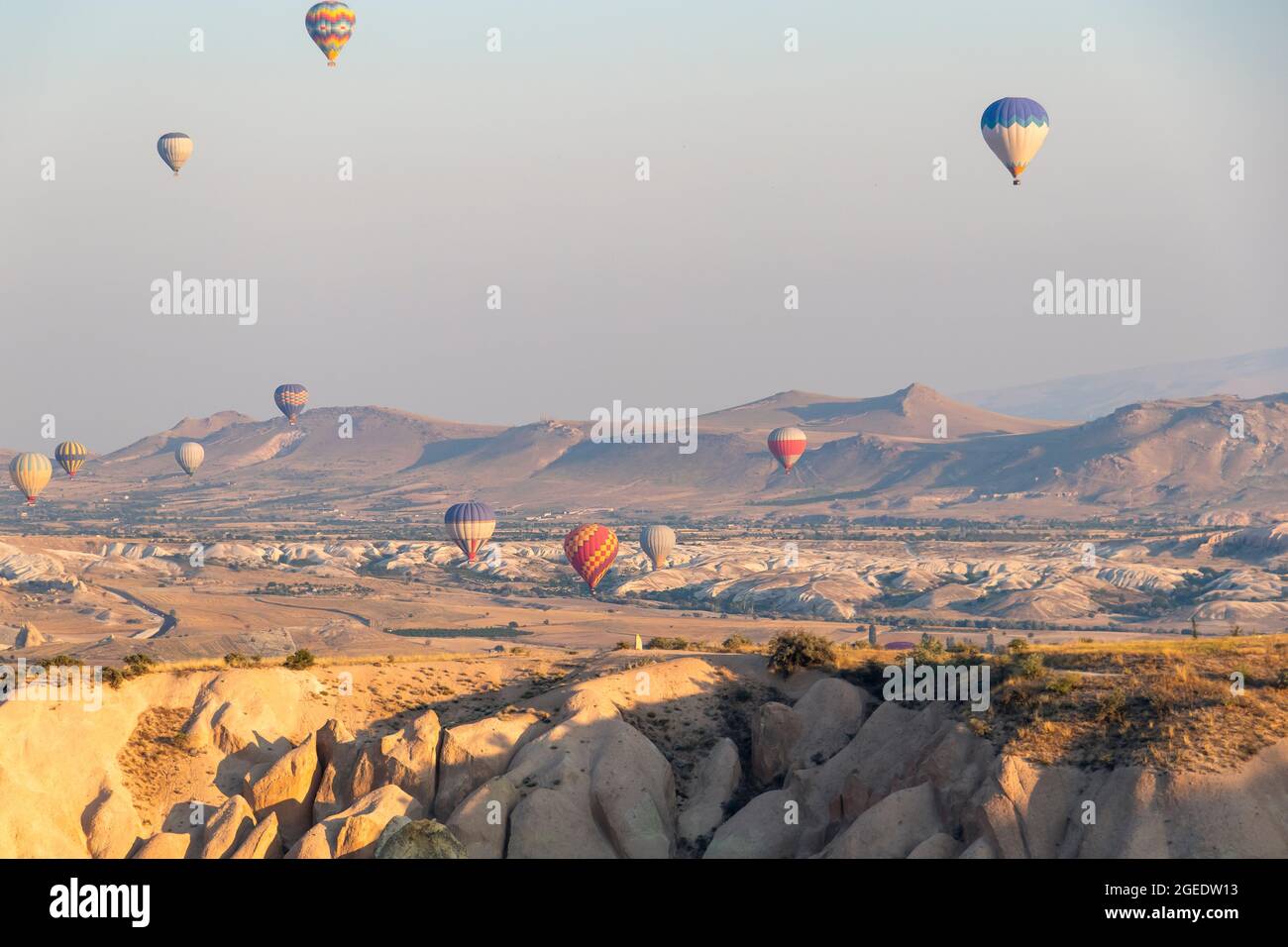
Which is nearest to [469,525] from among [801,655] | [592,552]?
[592,552]

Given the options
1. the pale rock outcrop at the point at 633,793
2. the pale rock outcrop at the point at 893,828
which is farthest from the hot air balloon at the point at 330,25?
the pale rock outcrop at the point at 893,828

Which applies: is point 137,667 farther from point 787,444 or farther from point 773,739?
point 787,444

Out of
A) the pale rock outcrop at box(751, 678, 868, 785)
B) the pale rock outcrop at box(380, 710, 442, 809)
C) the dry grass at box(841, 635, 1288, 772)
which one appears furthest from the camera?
the pale rock outcrop at box(751, 678, 868, 785)

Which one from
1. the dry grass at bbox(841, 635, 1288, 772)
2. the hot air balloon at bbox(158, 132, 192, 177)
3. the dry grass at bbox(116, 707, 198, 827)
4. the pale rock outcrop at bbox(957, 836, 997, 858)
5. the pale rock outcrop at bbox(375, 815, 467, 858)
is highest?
the hot air balloon at bbox(158, 132, 192, 177)

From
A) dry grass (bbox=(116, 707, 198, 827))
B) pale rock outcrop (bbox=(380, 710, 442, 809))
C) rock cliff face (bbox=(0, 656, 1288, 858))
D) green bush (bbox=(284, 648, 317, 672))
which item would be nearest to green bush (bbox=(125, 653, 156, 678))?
rock cliff face (bbox=(0, 656, 1288, 858))

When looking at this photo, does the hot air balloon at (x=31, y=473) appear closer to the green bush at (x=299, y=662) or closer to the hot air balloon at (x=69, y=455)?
the hot air balloon at (x=69, y=455)

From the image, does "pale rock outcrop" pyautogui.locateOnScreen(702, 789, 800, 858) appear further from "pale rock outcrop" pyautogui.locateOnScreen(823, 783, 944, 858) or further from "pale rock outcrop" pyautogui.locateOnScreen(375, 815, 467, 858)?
"pale rock outcrop" pyautogui.locateOnScreen(375, 815, 467, 858)

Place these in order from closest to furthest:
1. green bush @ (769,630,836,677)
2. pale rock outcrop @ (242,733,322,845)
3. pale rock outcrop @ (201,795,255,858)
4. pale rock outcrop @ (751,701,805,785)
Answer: pale rock outcrop @ (201,795,255,858), pale rock outcrop @ (242,733,322,845), pale rock outcrop @ (751,701,805,785), green bush @ (769,630,836,677)
